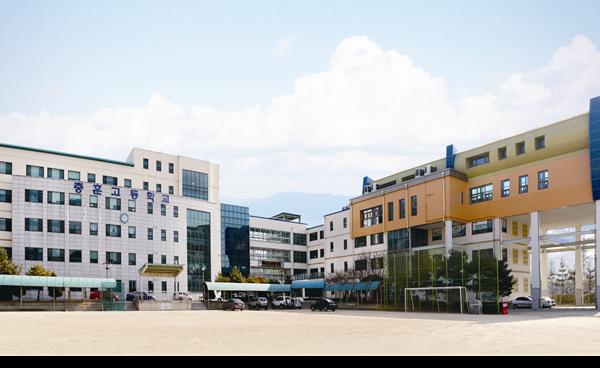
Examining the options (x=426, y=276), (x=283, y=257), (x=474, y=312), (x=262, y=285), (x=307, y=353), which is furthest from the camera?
(x=283, y=257)

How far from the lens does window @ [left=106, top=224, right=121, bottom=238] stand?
75.4 metres

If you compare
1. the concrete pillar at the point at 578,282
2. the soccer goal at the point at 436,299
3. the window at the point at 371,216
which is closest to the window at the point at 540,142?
the concrete pillar at the point at 578,282

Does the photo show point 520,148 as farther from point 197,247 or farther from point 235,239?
point 235,239

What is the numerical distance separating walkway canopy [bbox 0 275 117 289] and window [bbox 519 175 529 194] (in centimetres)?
4649

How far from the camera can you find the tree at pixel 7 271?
62.0m

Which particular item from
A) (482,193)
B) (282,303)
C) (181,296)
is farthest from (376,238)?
(181,296)

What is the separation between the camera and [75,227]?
72.6 meters

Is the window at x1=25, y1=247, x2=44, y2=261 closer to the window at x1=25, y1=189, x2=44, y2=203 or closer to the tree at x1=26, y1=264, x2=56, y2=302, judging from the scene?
the tree at x1=26, y1=264, x2=56, y2=302

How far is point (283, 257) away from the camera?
352 feet

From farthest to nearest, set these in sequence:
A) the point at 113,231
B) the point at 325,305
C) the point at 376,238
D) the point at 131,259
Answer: the point at 131,259 < the point at 113,231 < the point at 376,238 < the point at 325,305

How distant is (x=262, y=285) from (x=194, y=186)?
19309mm

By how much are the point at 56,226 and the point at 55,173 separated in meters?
8.83
